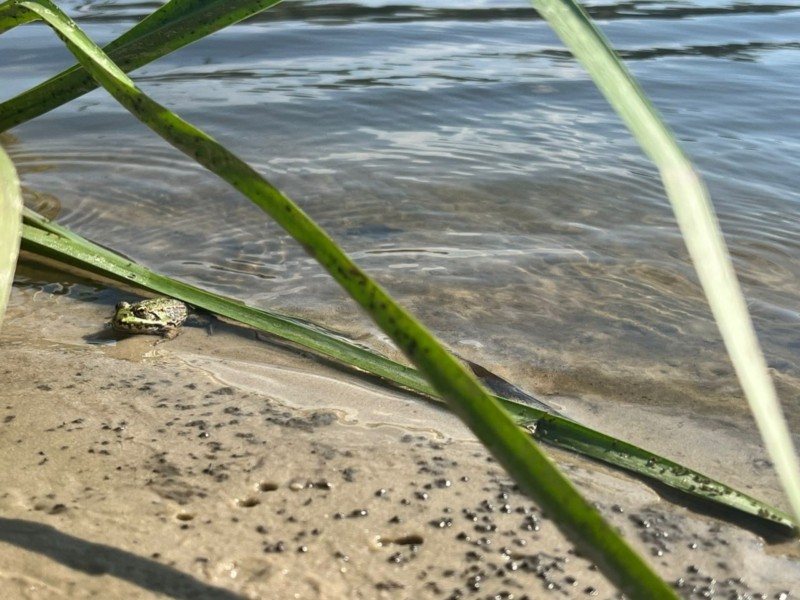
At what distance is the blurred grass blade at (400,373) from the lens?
1995 mm

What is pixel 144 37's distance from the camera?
6.52 ft

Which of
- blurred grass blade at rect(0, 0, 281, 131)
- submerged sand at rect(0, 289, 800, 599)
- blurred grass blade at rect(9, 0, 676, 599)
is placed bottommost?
submerged sand at rect(0, 289, 800, 599)

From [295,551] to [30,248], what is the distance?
1.34 m

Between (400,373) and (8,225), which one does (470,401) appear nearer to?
(8,225)

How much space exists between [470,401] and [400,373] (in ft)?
3.98

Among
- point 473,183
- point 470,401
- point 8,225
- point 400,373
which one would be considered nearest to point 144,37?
point 8,225

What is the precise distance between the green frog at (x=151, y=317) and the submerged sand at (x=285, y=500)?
0.20m

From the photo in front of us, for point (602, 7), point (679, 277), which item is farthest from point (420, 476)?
point (602, 7)

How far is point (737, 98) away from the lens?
19.6 feet

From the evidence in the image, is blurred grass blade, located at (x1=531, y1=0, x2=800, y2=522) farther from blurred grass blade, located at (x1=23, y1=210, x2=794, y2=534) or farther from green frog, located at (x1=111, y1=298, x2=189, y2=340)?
green frog, located at (x1=111, y1=298, x2=189, y2=340)

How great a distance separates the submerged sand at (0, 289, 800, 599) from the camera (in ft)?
5.20

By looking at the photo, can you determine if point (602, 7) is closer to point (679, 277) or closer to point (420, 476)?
point (679, 277)

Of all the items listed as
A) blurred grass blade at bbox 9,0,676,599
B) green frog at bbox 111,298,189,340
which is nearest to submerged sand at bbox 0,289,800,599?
green frog at bbox 111,298,189,340

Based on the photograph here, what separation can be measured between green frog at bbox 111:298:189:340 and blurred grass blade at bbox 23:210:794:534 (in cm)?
22
